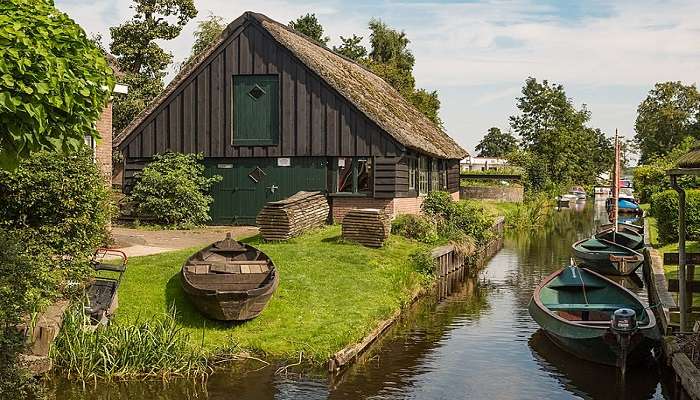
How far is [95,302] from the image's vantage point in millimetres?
14477

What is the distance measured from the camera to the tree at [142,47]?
1515 inches

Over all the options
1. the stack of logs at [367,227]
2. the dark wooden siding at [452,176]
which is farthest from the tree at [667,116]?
the stack of logs at [367,227]

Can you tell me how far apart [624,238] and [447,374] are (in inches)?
666

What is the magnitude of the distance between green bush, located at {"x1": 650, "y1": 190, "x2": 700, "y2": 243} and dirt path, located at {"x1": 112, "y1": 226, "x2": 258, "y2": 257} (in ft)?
45.9

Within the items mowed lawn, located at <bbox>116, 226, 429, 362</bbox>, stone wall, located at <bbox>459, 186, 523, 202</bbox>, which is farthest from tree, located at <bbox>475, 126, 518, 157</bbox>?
mowed lawn, located at <bbox>116, 226, 429, 362</bbox>

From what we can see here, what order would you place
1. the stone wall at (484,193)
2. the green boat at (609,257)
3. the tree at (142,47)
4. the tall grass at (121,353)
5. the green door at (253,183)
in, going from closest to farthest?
the tall grass at (121,353) → the green boat at (609,257) → the green door at (253,183) → the tree at (142,47) → the stone wall at (484,193)

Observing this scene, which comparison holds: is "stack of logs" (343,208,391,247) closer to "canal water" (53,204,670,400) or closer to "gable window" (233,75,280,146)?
"canal water" (53,204,670,400)

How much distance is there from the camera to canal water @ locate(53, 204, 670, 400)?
12680mm

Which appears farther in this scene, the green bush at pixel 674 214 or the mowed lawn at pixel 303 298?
the green bush at pixel 674 214

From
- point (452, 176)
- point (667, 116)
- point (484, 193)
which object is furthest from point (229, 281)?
point (667, 116)

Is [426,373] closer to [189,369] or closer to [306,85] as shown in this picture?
[189,369]

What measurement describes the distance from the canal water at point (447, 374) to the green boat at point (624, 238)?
9259 millimetres

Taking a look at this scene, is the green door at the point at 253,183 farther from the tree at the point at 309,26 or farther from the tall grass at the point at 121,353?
the tree at the point at 309,26

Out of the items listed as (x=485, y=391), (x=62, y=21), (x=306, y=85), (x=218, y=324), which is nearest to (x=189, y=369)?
(x=218, y=324)
